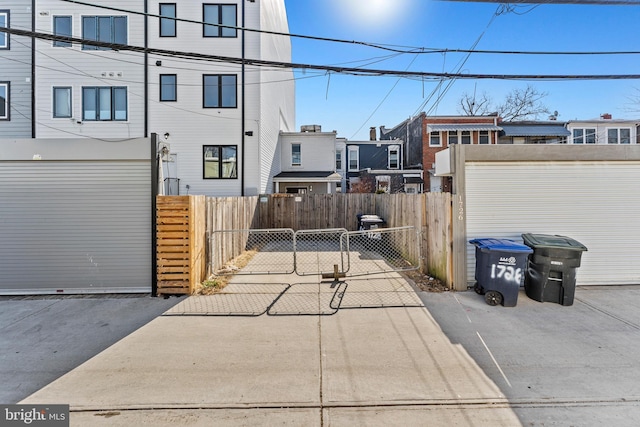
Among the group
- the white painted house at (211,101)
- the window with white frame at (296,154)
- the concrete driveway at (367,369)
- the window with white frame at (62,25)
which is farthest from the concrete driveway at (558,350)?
the window with white frame at (62,25)

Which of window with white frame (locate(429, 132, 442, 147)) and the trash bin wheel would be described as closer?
the trash bin wheel

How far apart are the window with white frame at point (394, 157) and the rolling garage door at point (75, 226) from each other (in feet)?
75.5

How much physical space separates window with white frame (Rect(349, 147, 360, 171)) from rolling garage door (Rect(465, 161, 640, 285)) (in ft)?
68.2

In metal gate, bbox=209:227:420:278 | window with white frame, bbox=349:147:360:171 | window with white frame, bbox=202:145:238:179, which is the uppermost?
window with white frame, bbox=349:147:360:171

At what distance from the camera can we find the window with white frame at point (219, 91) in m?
15.3

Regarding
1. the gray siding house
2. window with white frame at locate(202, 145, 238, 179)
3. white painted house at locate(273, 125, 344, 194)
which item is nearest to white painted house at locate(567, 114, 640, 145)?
white painted house at locate(273, 125, 344, 194)

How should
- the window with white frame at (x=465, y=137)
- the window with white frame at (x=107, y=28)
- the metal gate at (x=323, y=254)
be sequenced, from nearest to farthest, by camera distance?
the metal gate at (x=323, y=254), the window with white frame at (x=107, y=28), the window with white frame at (x=465, y=137)

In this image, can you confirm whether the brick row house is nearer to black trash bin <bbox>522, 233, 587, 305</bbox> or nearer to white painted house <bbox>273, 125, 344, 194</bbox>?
white painted house <bbox>273, 125, 344, 194</bbox>

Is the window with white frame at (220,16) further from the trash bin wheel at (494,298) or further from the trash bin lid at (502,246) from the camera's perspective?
the trash bin wheel at (494,298)

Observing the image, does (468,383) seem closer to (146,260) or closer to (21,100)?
(146,260)

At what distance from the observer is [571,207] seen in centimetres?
674

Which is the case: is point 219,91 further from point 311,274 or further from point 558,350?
point 558,350

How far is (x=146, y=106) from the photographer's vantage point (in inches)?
592

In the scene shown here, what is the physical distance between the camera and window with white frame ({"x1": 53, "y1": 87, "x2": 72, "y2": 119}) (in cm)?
1503
